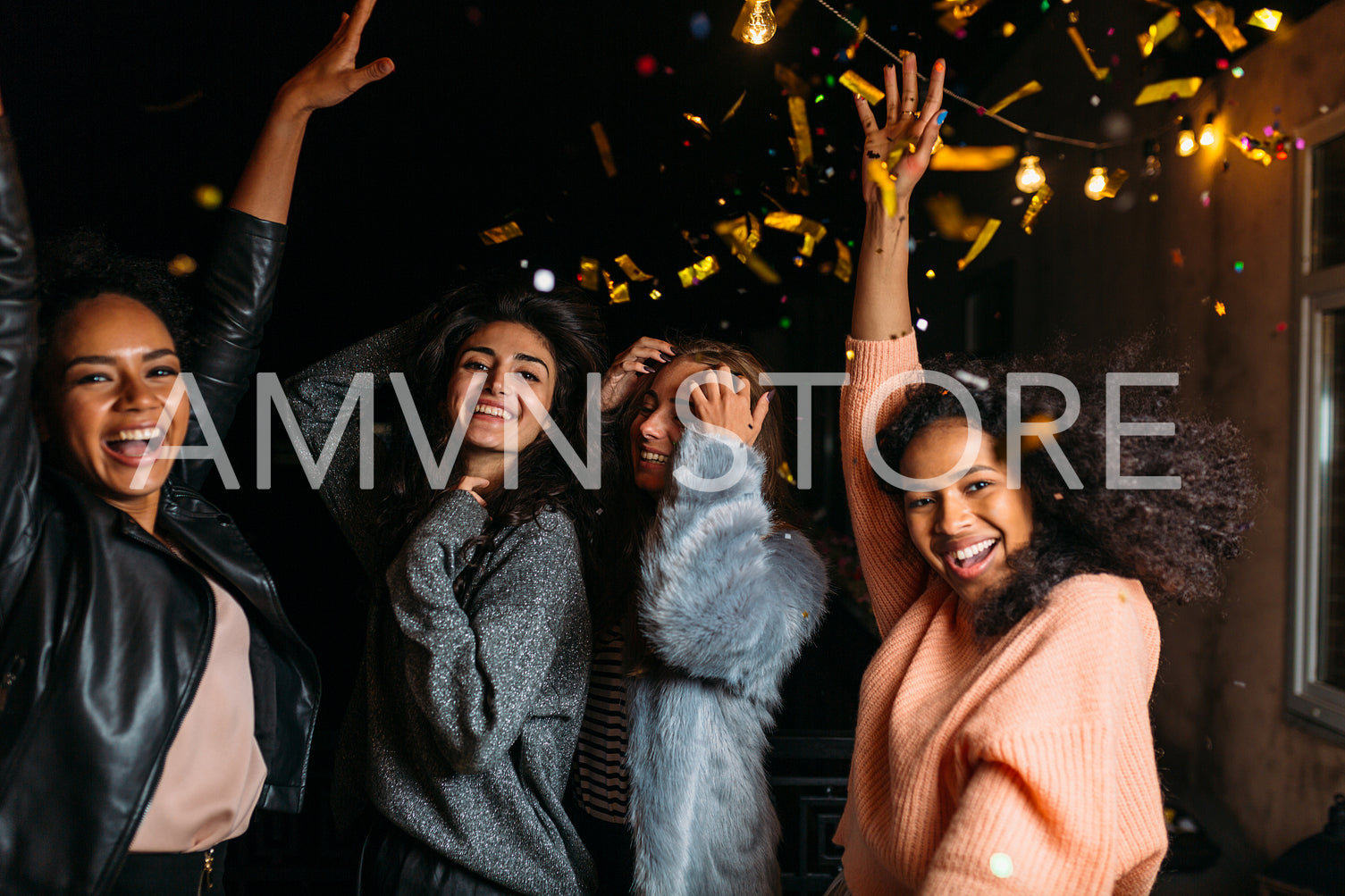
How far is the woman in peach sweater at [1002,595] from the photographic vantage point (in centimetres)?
97

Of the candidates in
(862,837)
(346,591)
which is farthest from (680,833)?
(346,591)

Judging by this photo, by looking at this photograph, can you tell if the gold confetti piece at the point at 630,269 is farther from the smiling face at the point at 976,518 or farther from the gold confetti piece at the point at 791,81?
the smiling face at the point at 976,518

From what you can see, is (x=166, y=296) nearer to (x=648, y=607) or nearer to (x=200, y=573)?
(x=200, y=573)

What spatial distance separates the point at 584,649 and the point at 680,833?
351mm

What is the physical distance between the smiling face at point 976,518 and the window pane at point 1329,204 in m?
2.19

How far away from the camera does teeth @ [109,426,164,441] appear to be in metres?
1.20

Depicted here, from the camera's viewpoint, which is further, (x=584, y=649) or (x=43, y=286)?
(x=584, y=649)

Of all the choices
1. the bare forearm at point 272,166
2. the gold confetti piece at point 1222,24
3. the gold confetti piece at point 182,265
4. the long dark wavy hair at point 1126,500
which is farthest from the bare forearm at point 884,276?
the gold confetti piece at point 182,265

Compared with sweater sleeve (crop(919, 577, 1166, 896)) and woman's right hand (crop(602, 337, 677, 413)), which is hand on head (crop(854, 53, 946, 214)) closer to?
woman's right hand (crop(602, 337, 677, 413))

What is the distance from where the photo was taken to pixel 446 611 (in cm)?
131

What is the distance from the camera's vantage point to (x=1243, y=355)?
3.07 metres

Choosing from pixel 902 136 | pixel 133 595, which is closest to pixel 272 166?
pixel 133 595

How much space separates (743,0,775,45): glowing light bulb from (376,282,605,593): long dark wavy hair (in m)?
0.62

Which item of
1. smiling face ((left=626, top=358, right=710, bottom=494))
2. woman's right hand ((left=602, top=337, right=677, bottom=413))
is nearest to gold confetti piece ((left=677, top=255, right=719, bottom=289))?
woman's right hand ((left=602, top=337, right=677, bottom=413))
